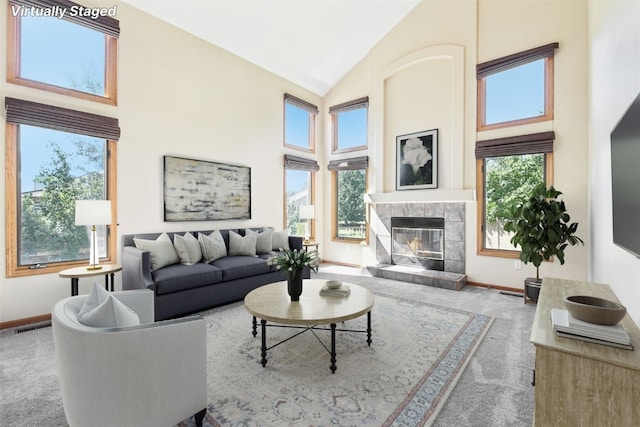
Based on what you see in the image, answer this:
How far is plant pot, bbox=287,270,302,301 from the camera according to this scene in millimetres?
2586

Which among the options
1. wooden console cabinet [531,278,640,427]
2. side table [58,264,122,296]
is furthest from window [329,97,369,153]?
wooden console cabinet [531,278,640,427]

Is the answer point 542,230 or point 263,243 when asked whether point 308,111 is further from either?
point 542,230

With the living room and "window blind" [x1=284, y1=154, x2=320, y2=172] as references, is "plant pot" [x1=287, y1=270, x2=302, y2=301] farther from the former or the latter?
"window blind" [x1=284, y1=154, x2=320, y2=172]

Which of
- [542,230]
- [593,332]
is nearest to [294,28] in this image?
[542,230]

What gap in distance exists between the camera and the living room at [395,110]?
313 cm

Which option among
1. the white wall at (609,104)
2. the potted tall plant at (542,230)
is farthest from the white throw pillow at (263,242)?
the white wall at (609,104)

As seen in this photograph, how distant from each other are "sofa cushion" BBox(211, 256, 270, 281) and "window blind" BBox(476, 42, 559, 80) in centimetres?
455

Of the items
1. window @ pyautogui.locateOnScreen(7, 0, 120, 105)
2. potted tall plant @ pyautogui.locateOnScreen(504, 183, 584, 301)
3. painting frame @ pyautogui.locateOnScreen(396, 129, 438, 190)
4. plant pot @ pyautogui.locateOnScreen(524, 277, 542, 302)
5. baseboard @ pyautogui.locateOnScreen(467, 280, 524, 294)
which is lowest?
baseboard @ pyautogui.locateOnScreen(467, 280, 524, 294)

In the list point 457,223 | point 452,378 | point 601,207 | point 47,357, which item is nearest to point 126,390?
point 47,357

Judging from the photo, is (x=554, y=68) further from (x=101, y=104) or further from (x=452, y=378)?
(x=101, y=104)

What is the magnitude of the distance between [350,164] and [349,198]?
761 millimetres

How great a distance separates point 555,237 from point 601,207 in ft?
2.71

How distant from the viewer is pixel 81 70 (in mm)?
3555

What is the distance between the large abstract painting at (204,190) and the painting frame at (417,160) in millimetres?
2894
